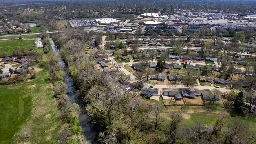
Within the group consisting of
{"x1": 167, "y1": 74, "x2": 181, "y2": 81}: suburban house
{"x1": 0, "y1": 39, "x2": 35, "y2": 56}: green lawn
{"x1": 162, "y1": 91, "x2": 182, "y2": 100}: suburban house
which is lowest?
{"x1": 162, "y1": 91, "x2": 182, "y2": 100}: suburban house

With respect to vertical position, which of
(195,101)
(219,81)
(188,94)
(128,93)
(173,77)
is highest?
(173,77)

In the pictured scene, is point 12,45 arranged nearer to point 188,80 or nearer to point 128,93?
point 128,93

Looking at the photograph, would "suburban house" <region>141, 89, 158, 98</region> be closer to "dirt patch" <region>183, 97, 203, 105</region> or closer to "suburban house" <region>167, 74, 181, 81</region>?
"dirt patch" <region>183, 97, 203, 105</region>

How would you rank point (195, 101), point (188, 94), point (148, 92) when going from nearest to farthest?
point (195, 101)
point (188, 94)
point (148, 92)

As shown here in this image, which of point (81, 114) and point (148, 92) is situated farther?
point (148, 92)

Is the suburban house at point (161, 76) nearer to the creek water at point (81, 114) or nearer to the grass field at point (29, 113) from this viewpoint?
Answer: the creek water at point (81, 114)

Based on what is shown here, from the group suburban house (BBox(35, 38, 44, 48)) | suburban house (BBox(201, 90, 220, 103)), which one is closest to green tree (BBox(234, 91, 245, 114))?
suburban house (BBox(201, 90, 220, 103))

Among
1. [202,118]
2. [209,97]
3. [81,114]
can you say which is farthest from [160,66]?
[81,114]

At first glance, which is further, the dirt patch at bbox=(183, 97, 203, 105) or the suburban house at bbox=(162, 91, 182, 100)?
the suburban house at bbox=(162, 91, 182, 100)
